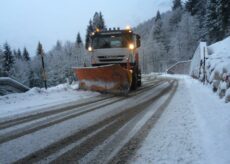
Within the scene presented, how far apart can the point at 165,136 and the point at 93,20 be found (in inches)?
2883

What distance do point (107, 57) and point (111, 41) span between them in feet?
2.77

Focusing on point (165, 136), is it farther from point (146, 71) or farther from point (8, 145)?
point (146, 71)

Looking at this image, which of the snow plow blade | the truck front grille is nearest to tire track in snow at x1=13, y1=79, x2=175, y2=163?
the snow plow blade

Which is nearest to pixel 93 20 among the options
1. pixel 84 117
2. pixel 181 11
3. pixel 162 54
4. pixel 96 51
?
pixel 162 54

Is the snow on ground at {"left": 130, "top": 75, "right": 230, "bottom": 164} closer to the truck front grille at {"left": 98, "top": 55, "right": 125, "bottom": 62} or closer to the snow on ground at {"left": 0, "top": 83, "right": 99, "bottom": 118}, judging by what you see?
the snow on ground at {"left": 0, "top": 83, "right": 99, "bottom": 118}

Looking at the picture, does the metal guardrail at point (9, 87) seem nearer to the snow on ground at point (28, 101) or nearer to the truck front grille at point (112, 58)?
the snow on ground at point (28, 101)

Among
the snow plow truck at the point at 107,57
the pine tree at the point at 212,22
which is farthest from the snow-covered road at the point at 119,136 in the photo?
the pine tree at the point at 212,22

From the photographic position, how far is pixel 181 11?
11575 centimetres

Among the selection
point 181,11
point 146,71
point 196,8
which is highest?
point 181,11

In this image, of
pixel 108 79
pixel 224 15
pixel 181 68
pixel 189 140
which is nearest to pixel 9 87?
pixel 108 79

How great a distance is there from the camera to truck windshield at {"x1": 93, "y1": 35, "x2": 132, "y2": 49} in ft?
48.2

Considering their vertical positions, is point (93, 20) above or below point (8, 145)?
above

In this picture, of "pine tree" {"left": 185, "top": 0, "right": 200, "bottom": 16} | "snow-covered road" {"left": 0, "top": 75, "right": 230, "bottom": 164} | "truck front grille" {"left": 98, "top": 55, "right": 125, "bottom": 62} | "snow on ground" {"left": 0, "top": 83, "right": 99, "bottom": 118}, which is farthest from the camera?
"pine tree" {"left": 185, "top": 0, "right": 200, "bottom": 16}

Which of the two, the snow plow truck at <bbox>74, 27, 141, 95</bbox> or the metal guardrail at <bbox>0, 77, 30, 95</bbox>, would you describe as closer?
the metal guardrail at <bbox>0, 77, 30, 95</bbox>
